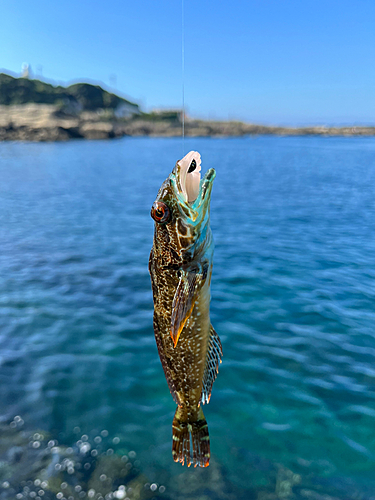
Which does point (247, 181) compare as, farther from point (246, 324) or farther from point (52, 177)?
point (246, 324)

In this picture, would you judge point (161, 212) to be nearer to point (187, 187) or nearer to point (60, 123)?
point (187, 187)

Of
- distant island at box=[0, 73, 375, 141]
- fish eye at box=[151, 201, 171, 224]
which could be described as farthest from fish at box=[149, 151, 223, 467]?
distant island at box=[0, 73, 375, 141]

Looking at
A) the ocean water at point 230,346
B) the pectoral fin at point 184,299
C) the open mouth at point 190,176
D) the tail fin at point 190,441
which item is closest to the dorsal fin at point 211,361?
the tail fin at point 190,441

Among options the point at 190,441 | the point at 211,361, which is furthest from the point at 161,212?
the point at 190,441

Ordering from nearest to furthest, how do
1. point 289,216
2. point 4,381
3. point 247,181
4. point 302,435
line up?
1. point 302,435
2. point 4,381
3. point 289,216
4. point 247,181

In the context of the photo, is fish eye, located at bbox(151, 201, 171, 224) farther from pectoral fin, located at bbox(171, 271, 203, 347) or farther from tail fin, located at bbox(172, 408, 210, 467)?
tail fin, located at bbox(172, 408, 210, 467)

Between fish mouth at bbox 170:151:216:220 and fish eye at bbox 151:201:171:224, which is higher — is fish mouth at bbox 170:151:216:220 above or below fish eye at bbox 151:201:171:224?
above

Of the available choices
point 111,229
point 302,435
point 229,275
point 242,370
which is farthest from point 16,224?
point 302,435

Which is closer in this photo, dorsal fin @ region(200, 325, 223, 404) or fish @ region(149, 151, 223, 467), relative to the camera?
fish @ region(149, 151, 223, 467)
